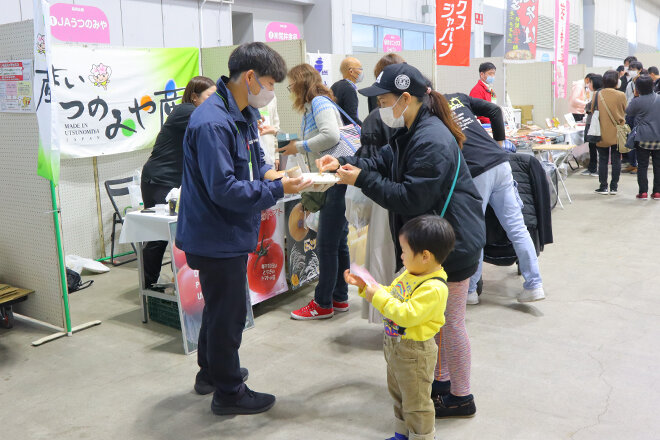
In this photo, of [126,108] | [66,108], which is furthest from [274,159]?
[66,108]

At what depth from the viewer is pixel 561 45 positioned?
9258mm

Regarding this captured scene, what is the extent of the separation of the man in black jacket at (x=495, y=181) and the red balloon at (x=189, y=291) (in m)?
1.73

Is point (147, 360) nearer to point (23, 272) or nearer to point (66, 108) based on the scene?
point (23, 272)

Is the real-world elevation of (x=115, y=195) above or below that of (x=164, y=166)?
below

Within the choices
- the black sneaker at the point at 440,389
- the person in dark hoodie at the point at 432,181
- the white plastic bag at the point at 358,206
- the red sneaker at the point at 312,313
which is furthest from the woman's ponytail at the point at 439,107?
the red sneaker at the point at 312,313

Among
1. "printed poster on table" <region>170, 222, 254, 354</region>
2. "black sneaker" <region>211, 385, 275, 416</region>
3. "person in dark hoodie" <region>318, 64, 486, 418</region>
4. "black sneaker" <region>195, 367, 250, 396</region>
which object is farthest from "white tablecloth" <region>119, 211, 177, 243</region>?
"person in dark hoodie" <region>318, 64, 486, 418</region>

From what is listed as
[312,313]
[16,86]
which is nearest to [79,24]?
[16,86]

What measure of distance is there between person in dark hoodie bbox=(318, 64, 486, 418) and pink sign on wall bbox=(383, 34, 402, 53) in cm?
930

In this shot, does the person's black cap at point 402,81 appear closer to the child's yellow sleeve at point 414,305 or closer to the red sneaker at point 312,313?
the child's yellow sleeve at point 414,305

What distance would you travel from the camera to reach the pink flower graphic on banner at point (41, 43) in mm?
3234

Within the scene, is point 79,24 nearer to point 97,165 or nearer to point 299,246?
point 97,165

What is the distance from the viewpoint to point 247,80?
2422mm

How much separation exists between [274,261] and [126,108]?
7.41 feet

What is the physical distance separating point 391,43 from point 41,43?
9176 mm
